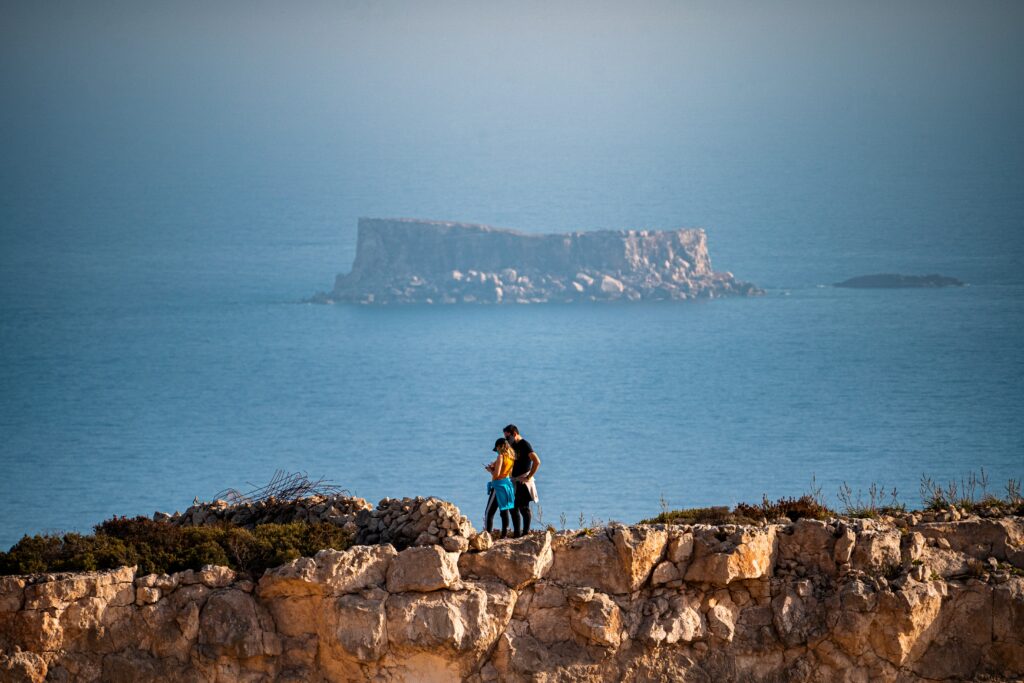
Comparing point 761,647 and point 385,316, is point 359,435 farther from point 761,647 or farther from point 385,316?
point 761,647

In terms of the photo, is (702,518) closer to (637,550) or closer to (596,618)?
(637,550)

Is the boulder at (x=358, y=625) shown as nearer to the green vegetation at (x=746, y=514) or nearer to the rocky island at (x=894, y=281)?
the green vegetation at (x=746, y=514)

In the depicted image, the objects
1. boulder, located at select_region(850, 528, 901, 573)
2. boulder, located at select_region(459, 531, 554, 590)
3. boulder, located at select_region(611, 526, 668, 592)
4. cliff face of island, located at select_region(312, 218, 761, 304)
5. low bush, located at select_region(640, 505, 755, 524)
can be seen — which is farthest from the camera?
cliff face of island, located at select_region(312, 218, 761, 304)

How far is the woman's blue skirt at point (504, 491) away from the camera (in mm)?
20766

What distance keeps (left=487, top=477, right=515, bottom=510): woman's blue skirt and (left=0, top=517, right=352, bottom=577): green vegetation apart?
2.02 m

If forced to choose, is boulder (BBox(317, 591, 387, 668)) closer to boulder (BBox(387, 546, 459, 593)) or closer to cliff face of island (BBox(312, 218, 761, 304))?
boulder (BBox(387, 546, 459, 593))

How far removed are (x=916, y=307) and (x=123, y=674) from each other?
165m

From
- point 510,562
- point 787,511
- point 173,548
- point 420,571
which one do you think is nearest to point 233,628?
point 173,548

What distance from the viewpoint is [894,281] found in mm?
188250

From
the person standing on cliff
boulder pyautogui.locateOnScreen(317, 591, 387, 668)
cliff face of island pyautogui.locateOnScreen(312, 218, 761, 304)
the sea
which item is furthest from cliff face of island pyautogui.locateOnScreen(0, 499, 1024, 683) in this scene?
cliff face of island pyautogui.locateOnScreen(312, 218, 761, 304)

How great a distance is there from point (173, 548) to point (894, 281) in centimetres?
17545

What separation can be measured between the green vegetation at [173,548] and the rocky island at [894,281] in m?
163

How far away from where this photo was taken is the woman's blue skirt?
20766 mm

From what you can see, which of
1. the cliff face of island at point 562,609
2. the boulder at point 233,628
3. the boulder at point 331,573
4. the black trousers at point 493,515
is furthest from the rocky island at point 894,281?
the boulder at point 233,628
